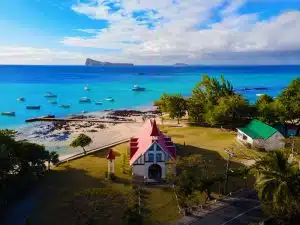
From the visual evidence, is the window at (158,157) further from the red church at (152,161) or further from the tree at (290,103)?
the tree at (290,103)

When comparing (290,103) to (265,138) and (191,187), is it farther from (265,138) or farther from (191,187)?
(191,187)

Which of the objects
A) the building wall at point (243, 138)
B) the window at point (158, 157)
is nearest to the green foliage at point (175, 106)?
the building wall at point (243, 138)

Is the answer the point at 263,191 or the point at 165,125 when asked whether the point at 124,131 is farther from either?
the point at 263,191

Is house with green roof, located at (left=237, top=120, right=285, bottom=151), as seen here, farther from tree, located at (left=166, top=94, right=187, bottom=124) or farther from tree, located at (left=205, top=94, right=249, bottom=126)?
tree, located at (left=166, top=94, right=187, bottom=124)

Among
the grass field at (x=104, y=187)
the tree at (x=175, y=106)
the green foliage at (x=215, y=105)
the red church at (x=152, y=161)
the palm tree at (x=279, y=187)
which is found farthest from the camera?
the tree at (x=175, y=106)

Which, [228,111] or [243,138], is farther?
[228,111]

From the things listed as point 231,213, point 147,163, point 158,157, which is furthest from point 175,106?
point 231,213
